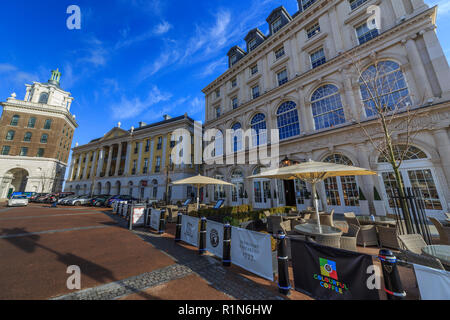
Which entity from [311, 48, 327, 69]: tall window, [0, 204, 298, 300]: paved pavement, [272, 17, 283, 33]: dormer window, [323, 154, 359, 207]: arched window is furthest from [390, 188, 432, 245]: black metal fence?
[272, 17, 283, 33]: dormer window

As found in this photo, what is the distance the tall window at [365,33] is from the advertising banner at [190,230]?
18386mm

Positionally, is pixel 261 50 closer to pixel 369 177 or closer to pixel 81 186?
pixel 369 177

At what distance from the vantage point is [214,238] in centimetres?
538

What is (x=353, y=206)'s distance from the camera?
38.8 feet

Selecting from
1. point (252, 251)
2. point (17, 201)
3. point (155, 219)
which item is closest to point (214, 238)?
point (252, 251)

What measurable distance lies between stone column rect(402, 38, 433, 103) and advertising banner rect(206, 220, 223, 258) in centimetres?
1397

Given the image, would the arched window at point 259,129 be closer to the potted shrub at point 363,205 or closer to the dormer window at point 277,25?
the potted shrub at point 363,205

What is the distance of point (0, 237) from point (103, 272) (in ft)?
21.6

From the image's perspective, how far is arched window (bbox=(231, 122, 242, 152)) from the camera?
20.5 meters

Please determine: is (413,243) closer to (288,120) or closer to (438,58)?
(438,58)

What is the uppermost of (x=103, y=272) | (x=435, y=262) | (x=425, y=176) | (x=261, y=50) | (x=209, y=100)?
(x=261, y=50)

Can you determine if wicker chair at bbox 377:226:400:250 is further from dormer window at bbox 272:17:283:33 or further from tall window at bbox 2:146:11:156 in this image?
tall window at bbox 2:146:11:156

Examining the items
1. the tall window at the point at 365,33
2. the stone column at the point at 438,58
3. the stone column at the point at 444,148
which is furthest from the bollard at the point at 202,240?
the tall window at the point at 365,33
